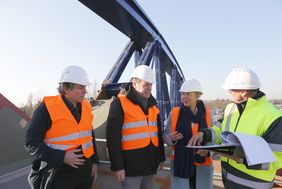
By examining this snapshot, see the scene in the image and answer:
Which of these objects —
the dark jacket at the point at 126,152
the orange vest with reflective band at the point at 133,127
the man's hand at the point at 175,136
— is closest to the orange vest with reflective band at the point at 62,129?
the dark jacket at the point at 126,152

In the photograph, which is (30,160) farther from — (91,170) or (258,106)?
(258,106)

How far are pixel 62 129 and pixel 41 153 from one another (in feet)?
0.95

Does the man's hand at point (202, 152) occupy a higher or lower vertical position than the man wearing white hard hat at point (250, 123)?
lower

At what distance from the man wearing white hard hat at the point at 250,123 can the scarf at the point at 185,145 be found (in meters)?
0.56

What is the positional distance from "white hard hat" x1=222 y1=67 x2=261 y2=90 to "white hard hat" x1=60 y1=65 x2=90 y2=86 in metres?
1.48

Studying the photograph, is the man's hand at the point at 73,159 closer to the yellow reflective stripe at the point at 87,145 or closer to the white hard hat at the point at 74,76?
the yellow reflective stripe at the point at 87,145

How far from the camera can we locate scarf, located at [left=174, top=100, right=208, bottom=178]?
9.03 feet

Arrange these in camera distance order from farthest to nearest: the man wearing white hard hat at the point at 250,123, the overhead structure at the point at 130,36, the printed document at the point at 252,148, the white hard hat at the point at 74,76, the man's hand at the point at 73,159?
1. the overhead structure at the point at 130,36
2. the white hard hat at the point at 74,76
3. the man's hand at the point at 73,159
4. the man wearing white hard hat at the point at 250,123
5. the printed document at the point at 252,148

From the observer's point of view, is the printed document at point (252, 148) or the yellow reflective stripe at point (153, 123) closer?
the printed document at point (252, 148)

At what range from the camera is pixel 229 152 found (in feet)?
6.23

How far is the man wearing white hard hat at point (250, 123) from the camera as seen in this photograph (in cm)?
183

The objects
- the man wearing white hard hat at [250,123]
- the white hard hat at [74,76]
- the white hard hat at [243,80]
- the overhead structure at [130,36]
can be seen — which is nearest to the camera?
the man wearing white hard hat at [250,123]

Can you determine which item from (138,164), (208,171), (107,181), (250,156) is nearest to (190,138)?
(208,171)

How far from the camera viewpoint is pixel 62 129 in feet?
7.29
